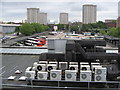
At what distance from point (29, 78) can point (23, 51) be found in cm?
743

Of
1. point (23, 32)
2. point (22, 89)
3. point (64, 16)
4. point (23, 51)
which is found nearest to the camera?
point (22, 89)

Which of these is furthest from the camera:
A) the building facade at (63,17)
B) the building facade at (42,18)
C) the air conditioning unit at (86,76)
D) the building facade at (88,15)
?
the building facade at (63,17)

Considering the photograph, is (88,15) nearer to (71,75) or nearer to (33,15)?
(33,15)

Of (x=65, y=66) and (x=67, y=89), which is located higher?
(x=65, y=66)

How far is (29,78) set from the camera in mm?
7047

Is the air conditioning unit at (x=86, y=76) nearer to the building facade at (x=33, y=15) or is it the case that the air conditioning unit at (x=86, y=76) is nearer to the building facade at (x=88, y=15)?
the building facade at (x=88, y=15)

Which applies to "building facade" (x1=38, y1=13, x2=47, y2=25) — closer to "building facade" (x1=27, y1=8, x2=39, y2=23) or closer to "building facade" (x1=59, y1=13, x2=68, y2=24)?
"building facade" (x1=27, y1=8, x2=39, y2=23)

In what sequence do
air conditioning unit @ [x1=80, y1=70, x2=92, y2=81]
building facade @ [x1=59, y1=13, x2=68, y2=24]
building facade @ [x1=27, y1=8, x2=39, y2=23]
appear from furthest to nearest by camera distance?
building facade @ [x1=59, y1=13, x2=68, y2=24] < building facade @ [x1=27, y1=8, x2=39, y2=23] < air conditioning unit @ [x1=80, y1=70, x2=92, y2=81]

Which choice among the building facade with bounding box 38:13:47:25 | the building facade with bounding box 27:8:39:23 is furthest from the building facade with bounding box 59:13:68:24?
the building facade with bounding box 27:8:39:23

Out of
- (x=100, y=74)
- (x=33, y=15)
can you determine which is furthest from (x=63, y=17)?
(x=100, y=74)

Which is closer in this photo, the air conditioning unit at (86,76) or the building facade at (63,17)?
the air conditioning unit at (86,76)

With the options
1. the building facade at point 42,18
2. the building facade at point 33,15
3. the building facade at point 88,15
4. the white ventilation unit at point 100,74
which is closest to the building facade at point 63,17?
the building facade at point 42,18

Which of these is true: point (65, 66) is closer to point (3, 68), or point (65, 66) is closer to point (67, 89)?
point (67, 89)

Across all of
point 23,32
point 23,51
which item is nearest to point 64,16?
point 23,32
